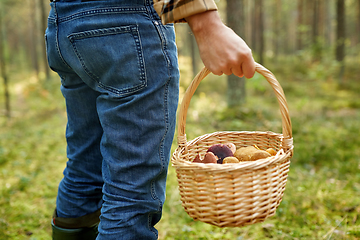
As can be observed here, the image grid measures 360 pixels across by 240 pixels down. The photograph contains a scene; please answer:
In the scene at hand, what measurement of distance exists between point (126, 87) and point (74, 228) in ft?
2.91

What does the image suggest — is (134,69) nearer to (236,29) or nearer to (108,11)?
(108,11)

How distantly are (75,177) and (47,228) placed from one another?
3.00ft

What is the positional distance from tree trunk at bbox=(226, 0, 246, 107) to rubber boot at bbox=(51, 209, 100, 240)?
14.3 feet

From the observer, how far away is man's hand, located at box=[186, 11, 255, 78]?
3.13 feet

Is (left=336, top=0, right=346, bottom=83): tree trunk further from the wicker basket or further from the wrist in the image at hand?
the wrist

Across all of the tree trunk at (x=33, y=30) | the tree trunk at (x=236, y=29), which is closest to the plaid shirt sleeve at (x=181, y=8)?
the tree trunk at (x=236, y=29)

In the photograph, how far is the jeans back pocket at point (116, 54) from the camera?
0.98 m

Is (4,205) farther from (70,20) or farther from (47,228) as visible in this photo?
(70,20)

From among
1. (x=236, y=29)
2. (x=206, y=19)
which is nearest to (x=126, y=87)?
(x=206, y=19)

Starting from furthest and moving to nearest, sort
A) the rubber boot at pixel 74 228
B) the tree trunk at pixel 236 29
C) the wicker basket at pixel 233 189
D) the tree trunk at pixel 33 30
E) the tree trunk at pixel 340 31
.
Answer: the tree trunk at pixel 33 30, the tree trunk at pixel 340 31, the tree trunk at pixel 236 29, the rubber boot at pixel 74 228, the wicker basket at pixel 233 189

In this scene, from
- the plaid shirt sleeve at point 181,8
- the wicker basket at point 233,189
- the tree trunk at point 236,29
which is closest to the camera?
the plaid shirt sleeve at point 181,8

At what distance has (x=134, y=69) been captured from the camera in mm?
997

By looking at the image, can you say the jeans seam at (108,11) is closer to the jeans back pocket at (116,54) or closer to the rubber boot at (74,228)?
the jeans back pocket at (116,54)

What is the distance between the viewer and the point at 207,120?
4902 millimetres
